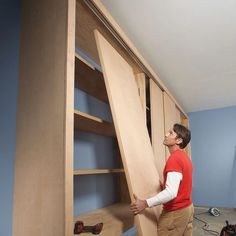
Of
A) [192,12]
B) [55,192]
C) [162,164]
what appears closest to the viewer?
[55,192]

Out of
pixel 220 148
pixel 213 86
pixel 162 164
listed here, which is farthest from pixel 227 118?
pixel 162 164

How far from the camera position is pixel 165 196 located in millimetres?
1438

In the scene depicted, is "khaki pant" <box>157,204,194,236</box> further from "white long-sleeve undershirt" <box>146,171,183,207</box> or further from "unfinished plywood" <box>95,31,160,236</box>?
"white long-sleeve undershirt" <box>146,171,183,207</box>

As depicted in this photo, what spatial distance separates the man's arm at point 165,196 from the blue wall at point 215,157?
3.80m

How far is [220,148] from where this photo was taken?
193 inches

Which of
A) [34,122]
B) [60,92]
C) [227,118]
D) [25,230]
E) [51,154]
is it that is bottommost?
[25,230]

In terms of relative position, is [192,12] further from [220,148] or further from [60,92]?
[220,148]

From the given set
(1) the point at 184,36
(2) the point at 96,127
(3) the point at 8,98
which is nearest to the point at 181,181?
(2) the point at 96,127

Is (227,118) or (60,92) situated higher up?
(227,118)

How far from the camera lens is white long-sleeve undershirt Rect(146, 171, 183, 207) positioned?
1.41m

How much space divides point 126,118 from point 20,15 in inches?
37.3

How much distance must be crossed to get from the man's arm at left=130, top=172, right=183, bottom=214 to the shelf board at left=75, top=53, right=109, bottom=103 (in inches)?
36.1

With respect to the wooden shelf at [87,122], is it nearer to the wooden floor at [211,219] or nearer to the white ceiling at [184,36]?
the white ceiling at [184,36]

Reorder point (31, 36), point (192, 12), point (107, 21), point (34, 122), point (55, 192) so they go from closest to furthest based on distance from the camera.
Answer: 1. point (55, 192)
2. point (34, 122)
3. point (31, 36)
4. point (107, 21)
5. point (192, 12)
